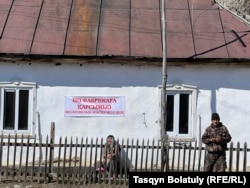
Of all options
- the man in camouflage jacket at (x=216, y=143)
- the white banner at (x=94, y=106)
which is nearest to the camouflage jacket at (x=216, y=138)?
the man in camouflage jacket at (x=216, y=143)

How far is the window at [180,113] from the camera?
1375 centimetres

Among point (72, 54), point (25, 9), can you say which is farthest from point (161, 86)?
point (25, 9)

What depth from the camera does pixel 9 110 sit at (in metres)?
13.8

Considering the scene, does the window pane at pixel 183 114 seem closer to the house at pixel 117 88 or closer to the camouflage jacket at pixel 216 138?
the house at pixel 117 88

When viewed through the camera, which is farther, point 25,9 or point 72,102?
point 25,9

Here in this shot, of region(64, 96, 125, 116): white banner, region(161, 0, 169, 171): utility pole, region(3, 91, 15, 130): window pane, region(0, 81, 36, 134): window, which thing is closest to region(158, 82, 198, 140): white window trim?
region(161, 0, 169, 171): utility pole

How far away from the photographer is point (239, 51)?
1383cm

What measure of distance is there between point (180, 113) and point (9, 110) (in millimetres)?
4412

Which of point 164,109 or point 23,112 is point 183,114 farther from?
point 23,112

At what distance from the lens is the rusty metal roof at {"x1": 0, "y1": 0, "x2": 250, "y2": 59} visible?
13.7 metres

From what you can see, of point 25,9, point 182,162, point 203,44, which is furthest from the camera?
point 25,9

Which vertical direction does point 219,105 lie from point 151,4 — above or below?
below

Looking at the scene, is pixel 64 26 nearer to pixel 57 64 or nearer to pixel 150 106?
pixel 57 64

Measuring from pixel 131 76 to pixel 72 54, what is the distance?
62.8 inches
